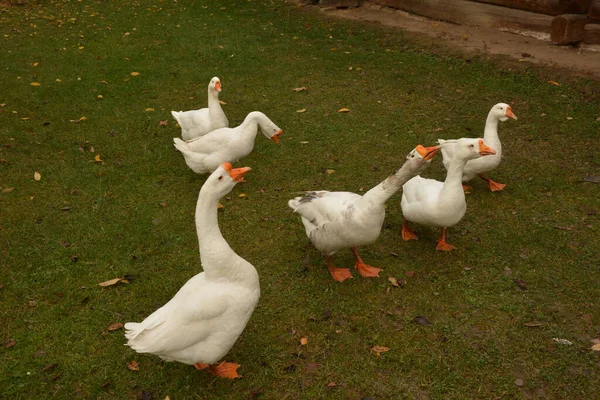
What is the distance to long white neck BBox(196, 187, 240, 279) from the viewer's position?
3.35 metres

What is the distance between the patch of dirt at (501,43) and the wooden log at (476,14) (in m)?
0.12

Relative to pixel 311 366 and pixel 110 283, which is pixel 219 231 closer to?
pixel 311 366

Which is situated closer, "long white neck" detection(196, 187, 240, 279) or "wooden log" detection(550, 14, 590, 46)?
"long white neck" detection(196, 187, 240, 279)

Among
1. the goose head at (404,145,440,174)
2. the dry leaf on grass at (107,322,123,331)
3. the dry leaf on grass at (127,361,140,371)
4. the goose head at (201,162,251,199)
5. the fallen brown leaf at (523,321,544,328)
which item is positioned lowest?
the dry leaf on grass at (127,361,140,371)

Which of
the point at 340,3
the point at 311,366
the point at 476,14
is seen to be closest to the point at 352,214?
the point at 311,366

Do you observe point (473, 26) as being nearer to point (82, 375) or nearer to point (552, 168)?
point (552, 168)

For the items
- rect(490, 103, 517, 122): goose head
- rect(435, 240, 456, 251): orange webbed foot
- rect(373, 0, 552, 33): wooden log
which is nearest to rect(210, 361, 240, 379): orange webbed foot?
rect(435, 240, 456, 251): orange webbed foot

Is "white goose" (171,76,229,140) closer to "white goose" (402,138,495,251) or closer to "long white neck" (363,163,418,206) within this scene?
"white goose" (402,138,495,251)

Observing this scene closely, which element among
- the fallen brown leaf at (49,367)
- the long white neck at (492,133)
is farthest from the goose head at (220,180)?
the long white neck at (492,133)

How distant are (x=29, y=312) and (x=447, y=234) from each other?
159 inches

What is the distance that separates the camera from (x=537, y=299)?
169 inches

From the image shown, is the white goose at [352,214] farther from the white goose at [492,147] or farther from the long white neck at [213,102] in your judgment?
the long white neck at [213,102]

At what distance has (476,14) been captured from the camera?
35.1 ft

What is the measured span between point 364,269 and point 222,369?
1639 mm
